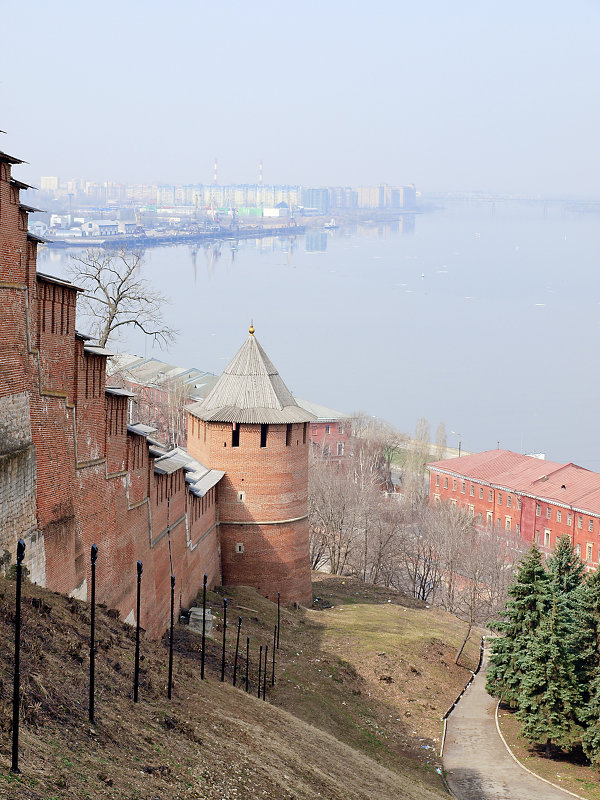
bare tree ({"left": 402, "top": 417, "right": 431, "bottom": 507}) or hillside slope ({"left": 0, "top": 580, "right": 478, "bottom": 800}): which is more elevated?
hillside slope ({"left": 0, "top": 580, "right": 478, "bottom": 800})

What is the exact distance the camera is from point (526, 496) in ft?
154

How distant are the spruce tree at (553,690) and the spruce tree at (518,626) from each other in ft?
3.59

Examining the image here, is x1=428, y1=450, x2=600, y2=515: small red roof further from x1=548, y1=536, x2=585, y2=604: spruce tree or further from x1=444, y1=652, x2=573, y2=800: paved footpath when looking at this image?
x1=444, y1=652, x2=573, y2=800: paved footpath

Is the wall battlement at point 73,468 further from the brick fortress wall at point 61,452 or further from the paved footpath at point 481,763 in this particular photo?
the paved footpath at point 481,763

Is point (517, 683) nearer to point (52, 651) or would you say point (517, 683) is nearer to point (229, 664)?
point (229, 664)

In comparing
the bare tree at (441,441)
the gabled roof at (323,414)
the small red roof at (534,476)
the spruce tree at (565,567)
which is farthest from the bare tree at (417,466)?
the spruce tree at (565,567)

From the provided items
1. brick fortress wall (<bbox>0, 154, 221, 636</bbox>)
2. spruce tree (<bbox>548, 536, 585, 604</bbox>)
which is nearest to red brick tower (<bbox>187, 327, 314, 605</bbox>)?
spruce tree (<bbox>548, 536, 585, 604</bbox>)

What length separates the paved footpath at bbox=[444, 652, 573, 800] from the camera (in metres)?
16.0

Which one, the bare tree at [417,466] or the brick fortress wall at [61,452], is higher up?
the brick fortress wall at [61,452]

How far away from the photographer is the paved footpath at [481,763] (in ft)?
52.5

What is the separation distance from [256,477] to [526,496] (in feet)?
81.0

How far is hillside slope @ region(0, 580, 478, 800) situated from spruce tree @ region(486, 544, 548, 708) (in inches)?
209

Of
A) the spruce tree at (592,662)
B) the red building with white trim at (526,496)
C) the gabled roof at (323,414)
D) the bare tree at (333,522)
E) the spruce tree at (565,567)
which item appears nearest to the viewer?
the spruce tree at (592,662)

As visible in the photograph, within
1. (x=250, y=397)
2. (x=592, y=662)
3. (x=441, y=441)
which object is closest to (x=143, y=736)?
(x=592, y=662)
